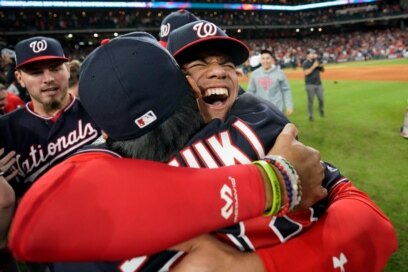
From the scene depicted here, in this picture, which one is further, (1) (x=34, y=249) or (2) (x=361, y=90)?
(2) (x=361, y=90)

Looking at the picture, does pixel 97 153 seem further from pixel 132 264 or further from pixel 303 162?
pixel 303 162

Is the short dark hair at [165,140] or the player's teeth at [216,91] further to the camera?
the player's teeth at [216,91]

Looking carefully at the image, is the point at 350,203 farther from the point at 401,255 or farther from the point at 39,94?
the point at 39,94

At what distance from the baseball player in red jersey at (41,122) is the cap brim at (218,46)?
191cm

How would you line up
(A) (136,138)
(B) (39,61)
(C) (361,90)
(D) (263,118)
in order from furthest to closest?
(C) (361,90) < (B) (39,61) < (D) (263,118) < (A) (136,138)

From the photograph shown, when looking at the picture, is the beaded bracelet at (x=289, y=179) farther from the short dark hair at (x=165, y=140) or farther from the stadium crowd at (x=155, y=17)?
the stadium crowd at (x=155, y=17)

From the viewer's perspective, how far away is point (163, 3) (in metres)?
48.2

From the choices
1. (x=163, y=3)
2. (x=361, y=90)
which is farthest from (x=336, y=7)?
(x=361, y=90)

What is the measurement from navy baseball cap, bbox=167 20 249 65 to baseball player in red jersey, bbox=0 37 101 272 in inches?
73.6

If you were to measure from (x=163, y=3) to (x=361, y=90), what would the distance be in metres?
39.5

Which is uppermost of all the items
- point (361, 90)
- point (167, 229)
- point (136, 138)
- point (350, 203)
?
point (136, 138)

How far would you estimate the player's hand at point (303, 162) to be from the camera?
3.93 feet

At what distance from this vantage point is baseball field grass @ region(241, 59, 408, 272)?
462 cm

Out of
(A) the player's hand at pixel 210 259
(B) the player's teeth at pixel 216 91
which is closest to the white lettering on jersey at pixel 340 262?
(A) the player's hand at pixel 210 259
